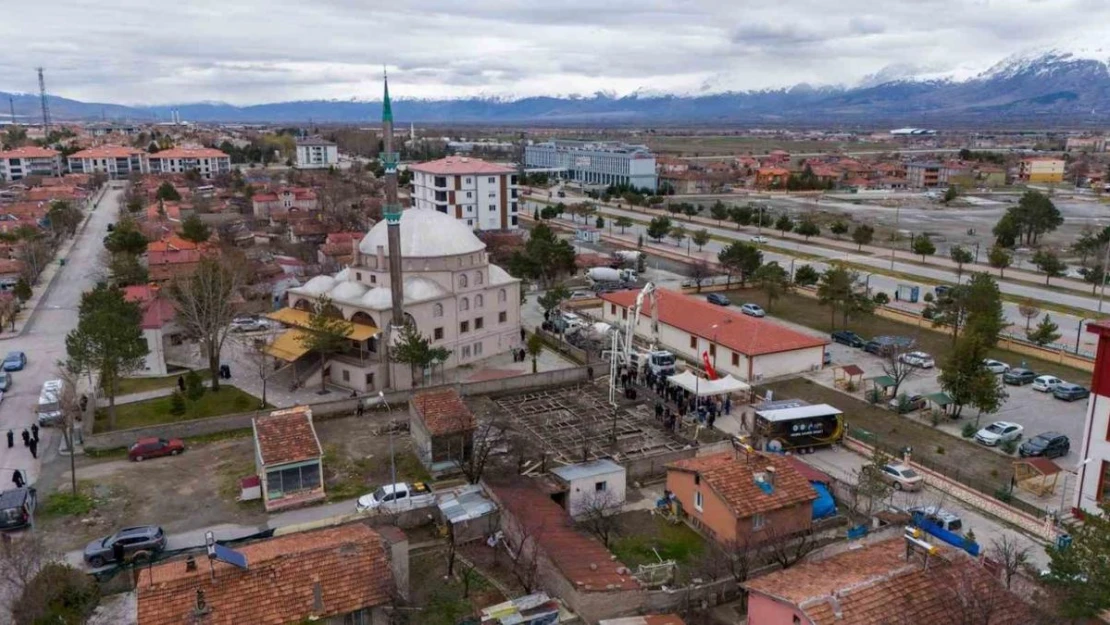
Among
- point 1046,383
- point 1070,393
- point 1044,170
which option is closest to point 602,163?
point 1044,170

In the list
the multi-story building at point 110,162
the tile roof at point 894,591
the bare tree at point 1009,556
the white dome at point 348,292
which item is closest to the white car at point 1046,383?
the bare tree at point 1009,556

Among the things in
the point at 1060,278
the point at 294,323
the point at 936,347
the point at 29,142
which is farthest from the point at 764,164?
the point at 29,142

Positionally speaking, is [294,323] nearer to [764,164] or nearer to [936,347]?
[936,347]

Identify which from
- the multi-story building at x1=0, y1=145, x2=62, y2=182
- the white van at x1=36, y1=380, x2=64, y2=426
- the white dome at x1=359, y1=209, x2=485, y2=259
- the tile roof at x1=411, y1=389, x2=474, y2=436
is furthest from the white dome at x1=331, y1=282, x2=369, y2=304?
the multi-story building at x1=0, y1=145, x2=62, y2=182

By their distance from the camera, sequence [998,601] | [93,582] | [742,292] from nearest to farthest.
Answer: [998,601], [93,582], [742,292]

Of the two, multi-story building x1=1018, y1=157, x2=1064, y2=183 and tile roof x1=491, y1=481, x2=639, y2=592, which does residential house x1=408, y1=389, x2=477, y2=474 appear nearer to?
tile roof x1=491, y1=481, x2=639, y2=592

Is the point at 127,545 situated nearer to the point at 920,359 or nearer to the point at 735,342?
the point at 735,342

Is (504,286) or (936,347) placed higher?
(504,286)
